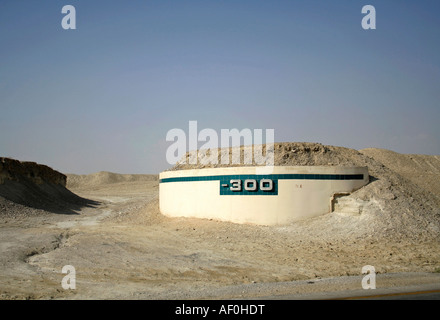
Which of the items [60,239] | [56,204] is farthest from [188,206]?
[56,204]

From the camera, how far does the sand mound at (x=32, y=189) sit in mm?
37938

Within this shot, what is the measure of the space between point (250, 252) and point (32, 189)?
1331 inches

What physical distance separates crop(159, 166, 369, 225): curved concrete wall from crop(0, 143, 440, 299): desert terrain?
2.10ft

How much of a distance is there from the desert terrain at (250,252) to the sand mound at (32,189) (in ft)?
29.3

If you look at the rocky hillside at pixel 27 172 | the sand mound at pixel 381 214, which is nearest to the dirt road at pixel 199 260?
the sand mound at pixel 381 214

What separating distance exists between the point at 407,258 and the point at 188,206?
1416cm

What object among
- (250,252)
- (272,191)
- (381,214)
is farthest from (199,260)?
(381,214)

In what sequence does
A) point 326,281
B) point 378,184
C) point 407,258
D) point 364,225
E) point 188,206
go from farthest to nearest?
point 188,206, point 378,184, point 364,225, point 407,258, point 326,281

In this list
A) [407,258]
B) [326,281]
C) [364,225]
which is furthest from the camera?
[364,225]

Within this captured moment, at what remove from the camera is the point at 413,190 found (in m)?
24.2

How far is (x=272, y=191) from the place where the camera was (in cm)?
2267

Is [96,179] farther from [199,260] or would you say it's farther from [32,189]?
[199,260]

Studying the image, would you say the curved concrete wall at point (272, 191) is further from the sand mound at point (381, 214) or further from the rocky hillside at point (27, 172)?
the rocky hillside at point (27, 172)

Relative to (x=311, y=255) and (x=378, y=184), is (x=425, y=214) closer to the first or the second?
(x=378, y=184)
